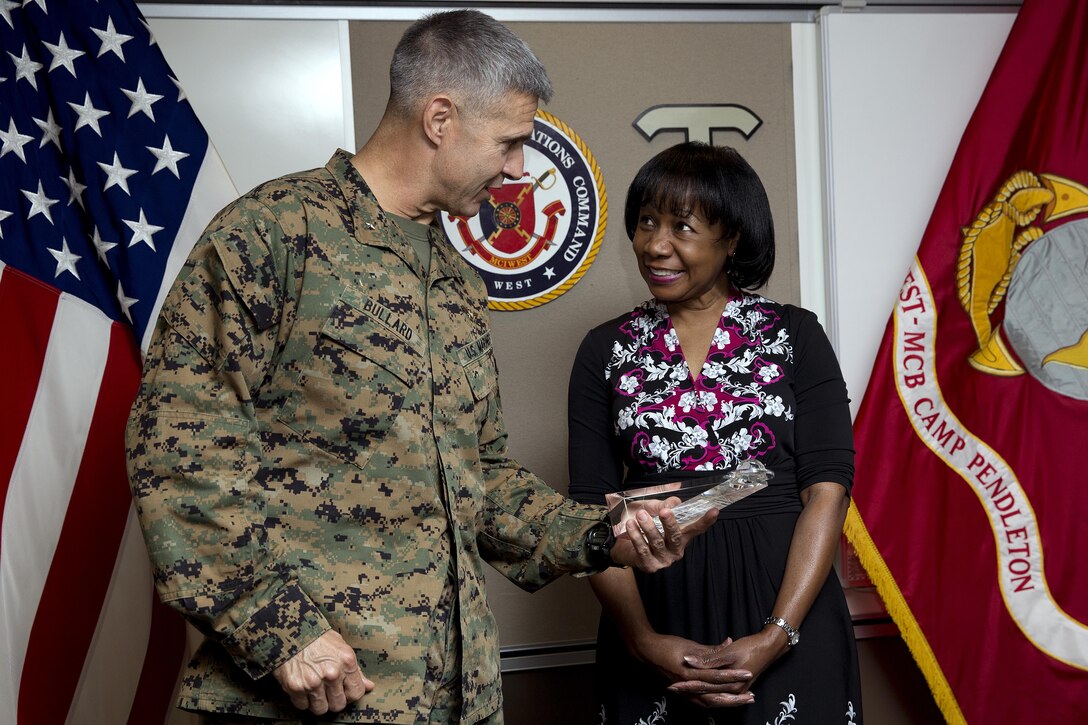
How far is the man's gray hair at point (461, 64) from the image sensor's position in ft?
4.78

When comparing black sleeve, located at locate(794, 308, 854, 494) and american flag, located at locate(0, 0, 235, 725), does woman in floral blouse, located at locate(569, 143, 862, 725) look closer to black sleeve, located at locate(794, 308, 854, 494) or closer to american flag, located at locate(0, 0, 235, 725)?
black sleeve, located at locate(794, 308, 854, 494)

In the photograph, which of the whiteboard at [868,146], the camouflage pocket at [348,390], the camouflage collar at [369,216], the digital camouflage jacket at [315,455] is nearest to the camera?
the digital camouflage jacket at [315,455]

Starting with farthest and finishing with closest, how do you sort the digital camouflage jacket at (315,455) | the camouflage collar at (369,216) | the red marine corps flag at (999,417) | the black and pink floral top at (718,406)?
the red marine corps flag at (999,417)
the black and pink floral top at (718,406)
the camouflage collar at (369,216)
the digital camouflage jacket at (315,455)

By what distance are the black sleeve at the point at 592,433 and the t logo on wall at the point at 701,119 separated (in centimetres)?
96

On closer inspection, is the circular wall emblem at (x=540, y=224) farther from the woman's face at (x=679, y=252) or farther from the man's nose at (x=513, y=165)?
the man's nose at (x=513, y=165)

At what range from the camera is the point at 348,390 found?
4.29ft

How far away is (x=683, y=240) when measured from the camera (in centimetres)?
200

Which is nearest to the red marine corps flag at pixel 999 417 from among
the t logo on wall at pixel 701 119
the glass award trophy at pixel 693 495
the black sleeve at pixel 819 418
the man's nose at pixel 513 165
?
the t logo on wall at pixel 701 119

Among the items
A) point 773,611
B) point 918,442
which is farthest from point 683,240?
point 918,442

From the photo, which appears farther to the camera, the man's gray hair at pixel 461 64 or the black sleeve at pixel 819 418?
the black sleeve at pixel 819 418

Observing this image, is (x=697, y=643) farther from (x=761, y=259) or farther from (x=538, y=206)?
(x=538, y=206)

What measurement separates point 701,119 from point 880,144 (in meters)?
0.50

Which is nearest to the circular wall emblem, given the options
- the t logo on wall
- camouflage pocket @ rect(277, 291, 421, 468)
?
the t logo on wall

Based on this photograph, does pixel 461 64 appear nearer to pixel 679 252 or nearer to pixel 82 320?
pixel 679 252
